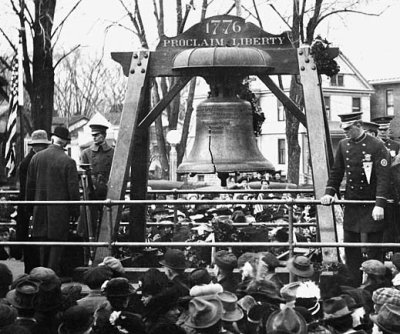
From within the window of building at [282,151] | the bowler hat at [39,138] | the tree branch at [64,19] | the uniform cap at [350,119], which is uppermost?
the tree branch at [64,19]

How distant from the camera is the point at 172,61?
411 inches

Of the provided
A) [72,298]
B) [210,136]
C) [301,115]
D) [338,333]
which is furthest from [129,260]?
[338,333]

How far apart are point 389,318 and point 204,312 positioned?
1.14m

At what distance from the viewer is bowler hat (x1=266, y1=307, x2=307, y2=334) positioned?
A: 5.40 metres

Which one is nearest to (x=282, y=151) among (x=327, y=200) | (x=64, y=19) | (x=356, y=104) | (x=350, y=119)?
(x=356, y=104)

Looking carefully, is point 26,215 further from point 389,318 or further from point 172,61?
point 389,318

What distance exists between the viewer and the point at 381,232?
9469mm

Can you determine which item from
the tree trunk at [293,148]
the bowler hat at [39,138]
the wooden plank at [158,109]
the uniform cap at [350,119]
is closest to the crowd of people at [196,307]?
the uniform cap at [350,119]

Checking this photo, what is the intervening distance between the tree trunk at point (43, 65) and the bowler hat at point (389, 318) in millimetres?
17142

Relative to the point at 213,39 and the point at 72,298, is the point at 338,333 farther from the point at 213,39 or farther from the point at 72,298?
the point at 213,39

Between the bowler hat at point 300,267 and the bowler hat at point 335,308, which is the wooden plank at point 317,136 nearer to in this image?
the bowler hat at point 300,267

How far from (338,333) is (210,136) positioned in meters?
4.92

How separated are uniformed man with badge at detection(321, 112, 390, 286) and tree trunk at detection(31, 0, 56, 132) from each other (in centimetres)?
1338

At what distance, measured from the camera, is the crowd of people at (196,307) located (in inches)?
227
